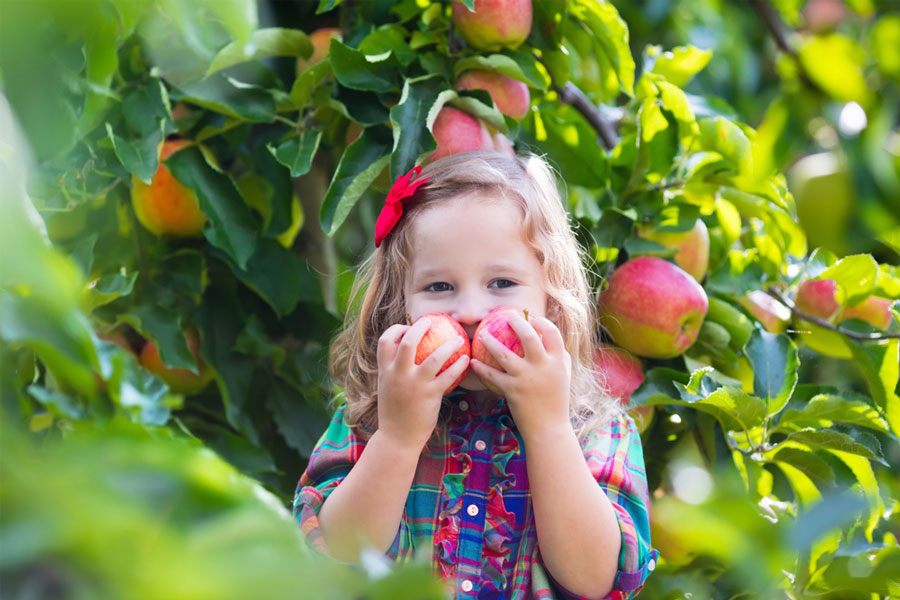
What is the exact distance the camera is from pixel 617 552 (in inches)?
39.2

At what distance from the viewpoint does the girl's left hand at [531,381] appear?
0.97 meters

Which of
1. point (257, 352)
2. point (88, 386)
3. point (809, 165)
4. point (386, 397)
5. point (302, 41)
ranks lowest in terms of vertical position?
point (809, 165)

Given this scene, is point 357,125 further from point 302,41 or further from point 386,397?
point 386,397

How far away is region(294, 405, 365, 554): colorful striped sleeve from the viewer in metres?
1.08

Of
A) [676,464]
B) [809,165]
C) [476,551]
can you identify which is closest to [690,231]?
[676,464]

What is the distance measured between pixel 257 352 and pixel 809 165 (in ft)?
4.58

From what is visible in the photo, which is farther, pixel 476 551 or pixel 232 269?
pixel 232 269

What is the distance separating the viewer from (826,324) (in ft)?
4.65

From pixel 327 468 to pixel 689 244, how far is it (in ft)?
2.09

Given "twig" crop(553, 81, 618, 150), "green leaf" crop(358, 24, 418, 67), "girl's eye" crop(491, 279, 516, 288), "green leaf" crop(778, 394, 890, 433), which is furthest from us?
"twig" crop(553, 81, 618, 150)

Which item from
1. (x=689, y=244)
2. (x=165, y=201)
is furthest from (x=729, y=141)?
(x=165, y=201)

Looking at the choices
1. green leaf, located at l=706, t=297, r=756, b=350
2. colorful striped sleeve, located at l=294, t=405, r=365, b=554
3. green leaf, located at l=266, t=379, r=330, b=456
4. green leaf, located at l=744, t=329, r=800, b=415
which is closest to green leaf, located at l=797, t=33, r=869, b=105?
colorful striped sleeve, located at l=294, t=405, r=365, b=554

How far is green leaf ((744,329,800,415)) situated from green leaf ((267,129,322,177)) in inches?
25.4

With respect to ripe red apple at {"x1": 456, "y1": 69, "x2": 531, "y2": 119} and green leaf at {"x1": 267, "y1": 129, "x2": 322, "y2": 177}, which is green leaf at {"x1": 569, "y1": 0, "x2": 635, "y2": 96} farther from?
green leaf at {"x1": 267, "y1": 129, "x2": 322, "y2": 177}
